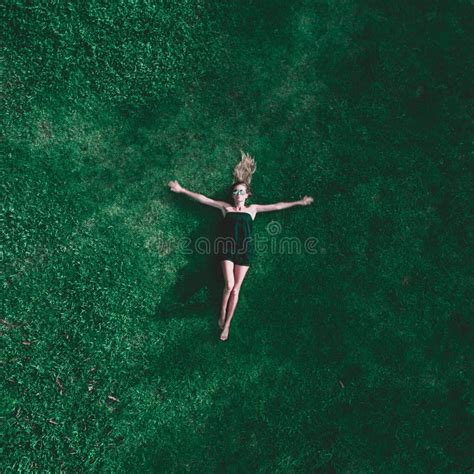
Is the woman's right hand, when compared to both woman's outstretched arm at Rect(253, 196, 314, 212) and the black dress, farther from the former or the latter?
woman's outstretched arm at Rect(253, 196, 314, 212)

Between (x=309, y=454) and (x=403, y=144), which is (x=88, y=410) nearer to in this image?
(x=309, y=454)

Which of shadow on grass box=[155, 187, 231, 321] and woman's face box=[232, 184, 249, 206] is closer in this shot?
woman's face box=[232, 184, 249, 206]

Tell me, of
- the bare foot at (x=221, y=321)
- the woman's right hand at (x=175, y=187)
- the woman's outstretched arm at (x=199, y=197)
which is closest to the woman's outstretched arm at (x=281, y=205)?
the woman's outstretched arm at (x=199, y=197)

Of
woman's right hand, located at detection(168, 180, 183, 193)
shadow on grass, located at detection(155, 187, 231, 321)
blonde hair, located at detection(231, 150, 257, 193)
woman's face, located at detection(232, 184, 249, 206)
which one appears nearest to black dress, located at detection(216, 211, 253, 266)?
woman's face, located at detection(232, 184, 249, 206)

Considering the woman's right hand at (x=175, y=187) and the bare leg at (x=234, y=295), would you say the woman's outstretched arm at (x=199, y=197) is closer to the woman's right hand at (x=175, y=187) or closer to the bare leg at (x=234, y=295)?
the woman's right hand at (x=175, y=187)

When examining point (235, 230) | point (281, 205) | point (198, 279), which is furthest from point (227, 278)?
point (281, 205)

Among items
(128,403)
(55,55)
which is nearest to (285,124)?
(55,55)
